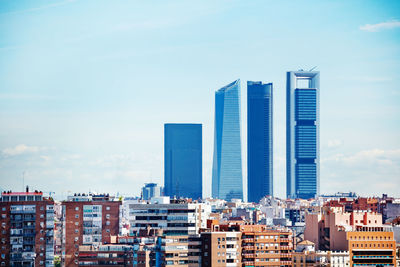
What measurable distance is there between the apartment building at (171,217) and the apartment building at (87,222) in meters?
4.21

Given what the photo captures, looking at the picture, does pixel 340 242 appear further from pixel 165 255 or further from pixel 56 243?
pixel 56 243

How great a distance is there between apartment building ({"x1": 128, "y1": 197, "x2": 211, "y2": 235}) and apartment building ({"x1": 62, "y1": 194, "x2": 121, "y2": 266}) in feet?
13.8

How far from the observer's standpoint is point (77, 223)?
9650 centimetres

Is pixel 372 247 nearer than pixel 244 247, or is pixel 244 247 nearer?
pixel 244 247

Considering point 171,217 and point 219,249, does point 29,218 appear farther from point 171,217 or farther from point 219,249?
point 219,249

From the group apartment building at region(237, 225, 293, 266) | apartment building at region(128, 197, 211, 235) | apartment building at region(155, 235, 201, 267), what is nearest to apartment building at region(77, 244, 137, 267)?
apartment building at region(128, 197, 211, 235)

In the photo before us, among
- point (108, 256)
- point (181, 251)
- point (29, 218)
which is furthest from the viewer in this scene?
point (29, 218)

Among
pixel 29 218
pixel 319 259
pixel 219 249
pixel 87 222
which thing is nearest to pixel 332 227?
pixel 319 259

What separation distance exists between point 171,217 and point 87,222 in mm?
11168

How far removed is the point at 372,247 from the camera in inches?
3206

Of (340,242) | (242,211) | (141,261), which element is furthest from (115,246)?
(242,211)

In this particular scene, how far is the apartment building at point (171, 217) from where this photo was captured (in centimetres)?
8694

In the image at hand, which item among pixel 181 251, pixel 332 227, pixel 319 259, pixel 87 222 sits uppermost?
pixel 87 222

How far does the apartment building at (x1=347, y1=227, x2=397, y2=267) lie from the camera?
80750 millimetres
